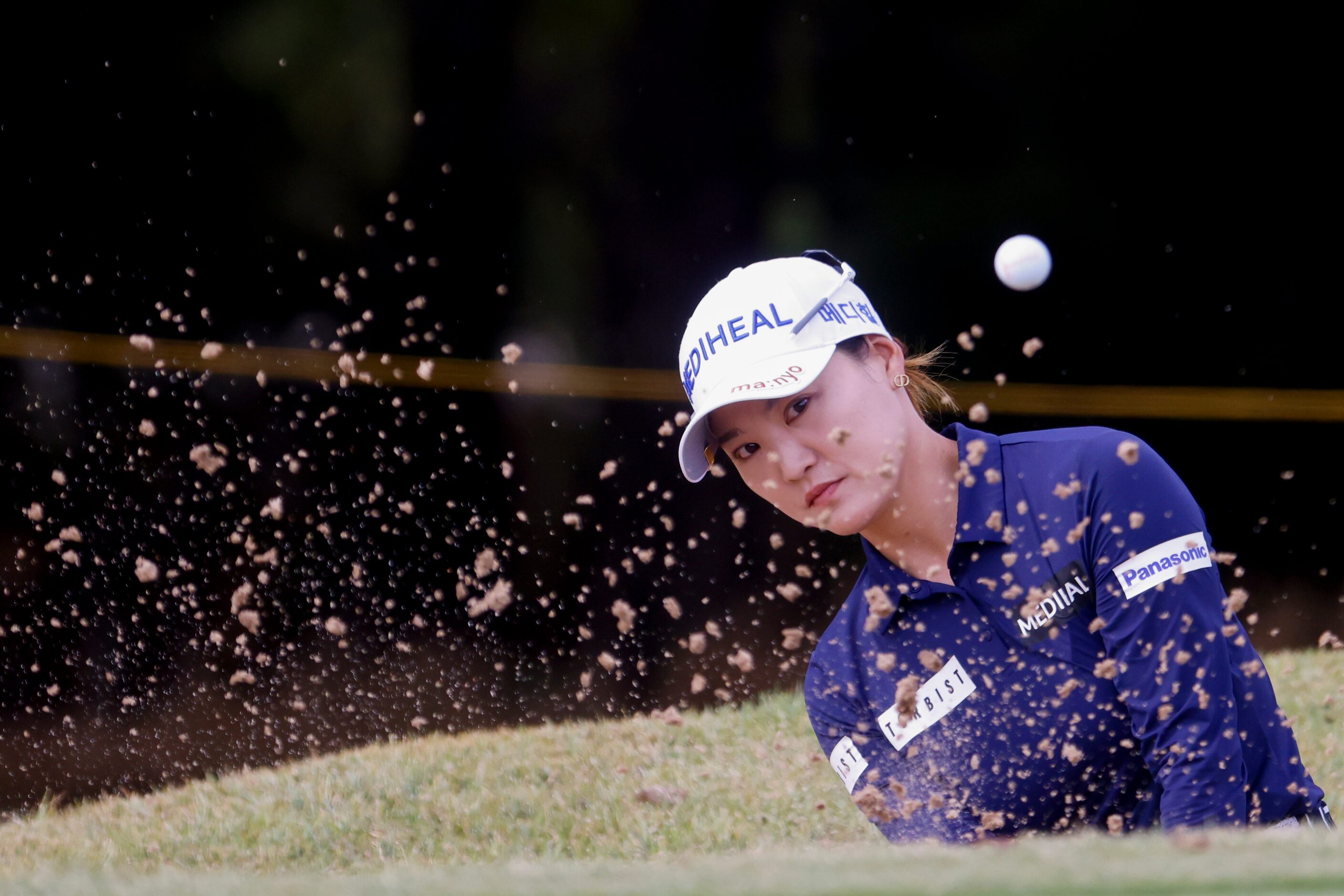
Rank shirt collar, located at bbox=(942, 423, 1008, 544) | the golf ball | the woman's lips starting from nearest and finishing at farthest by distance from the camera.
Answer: the woman's lips < shirt collar, located at bbox=(942, 423, 1008, 544) < the golf ball

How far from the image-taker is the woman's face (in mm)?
2016

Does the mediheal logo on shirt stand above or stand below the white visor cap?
below

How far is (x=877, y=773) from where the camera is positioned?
2.40 m

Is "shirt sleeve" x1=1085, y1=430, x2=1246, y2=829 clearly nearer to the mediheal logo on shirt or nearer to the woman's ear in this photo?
the mediheal logo on shirt

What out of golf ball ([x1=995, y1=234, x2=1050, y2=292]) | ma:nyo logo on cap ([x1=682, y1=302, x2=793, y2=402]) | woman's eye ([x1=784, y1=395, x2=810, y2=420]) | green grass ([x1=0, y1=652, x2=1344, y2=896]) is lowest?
green grass ([x1=0, y1=652, x2=1344, y2=896])

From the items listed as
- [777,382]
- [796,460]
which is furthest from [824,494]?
[777,382]

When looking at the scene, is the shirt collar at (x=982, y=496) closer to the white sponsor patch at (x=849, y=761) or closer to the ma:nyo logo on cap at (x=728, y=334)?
the ma:nyo logo on cap at (x=728, y=334)

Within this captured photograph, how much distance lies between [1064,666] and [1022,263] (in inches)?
52.4

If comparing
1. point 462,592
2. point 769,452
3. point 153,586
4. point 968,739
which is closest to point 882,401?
point 769,452

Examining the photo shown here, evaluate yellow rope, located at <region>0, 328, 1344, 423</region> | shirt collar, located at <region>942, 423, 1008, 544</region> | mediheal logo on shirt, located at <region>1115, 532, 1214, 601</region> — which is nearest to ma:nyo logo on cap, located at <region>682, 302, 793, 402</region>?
shirt collar, located at <region>942, 423, 1008, 544</region>

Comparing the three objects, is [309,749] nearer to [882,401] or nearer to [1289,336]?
[882,401]

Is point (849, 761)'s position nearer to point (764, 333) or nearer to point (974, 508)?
point (974, 508)

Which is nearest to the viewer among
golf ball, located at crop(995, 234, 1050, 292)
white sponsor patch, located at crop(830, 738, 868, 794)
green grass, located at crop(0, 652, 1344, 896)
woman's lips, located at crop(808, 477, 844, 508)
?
woman's lips, located at crop(808, 477, 844, 508)

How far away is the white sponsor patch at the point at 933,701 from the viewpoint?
220cm
